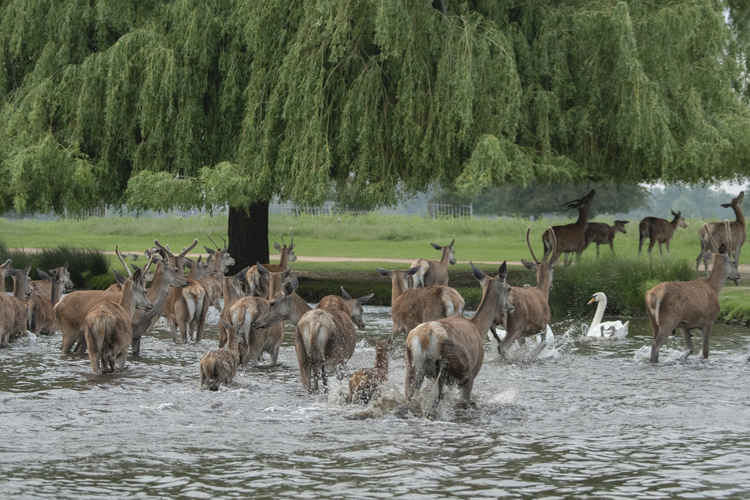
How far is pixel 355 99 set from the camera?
76.5ft

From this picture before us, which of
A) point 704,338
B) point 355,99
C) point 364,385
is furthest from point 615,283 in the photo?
point 364,385

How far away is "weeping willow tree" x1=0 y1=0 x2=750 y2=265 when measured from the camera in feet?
75.6

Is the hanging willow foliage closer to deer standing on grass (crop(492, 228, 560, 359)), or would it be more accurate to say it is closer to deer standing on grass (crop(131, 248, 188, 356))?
deer standing on grass (crop(492, 228, 560, 359))

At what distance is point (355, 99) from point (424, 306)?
9.27 metres

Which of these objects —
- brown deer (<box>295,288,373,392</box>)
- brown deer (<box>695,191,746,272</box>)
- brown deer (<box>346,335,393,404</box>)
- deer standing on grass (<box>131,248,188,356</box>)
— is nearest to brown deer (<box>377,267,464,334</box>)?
brown deer (<box>295,288,373,392</box>)

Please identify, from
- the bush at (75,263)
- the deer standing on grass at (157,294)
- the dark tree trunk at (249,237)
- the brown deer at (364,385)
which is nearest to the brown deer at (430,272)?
the deer standing on grass at (157,294)

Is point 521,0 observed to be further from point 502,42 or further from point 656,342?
point 656,342

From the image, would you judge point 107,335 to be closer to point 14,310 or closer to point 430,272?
point 14,310

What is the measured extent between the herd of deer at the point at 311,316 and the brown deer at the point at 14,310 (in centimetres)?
2

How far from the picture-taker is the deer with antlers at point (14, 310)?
1645 cm

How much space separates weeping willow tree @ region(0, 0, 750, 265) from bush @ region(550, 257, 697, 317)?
2178mm

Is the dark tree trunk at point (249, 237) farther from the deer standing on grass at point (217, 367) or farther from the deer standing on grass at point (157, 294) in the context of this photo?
the deer standing on grass at point (217, 367)

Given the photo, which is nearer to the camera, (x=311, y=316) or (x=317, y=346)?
(x=317, y=346)

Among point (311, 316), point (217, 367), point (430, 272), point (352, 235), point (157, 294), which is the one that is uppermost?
point (430, 272)
